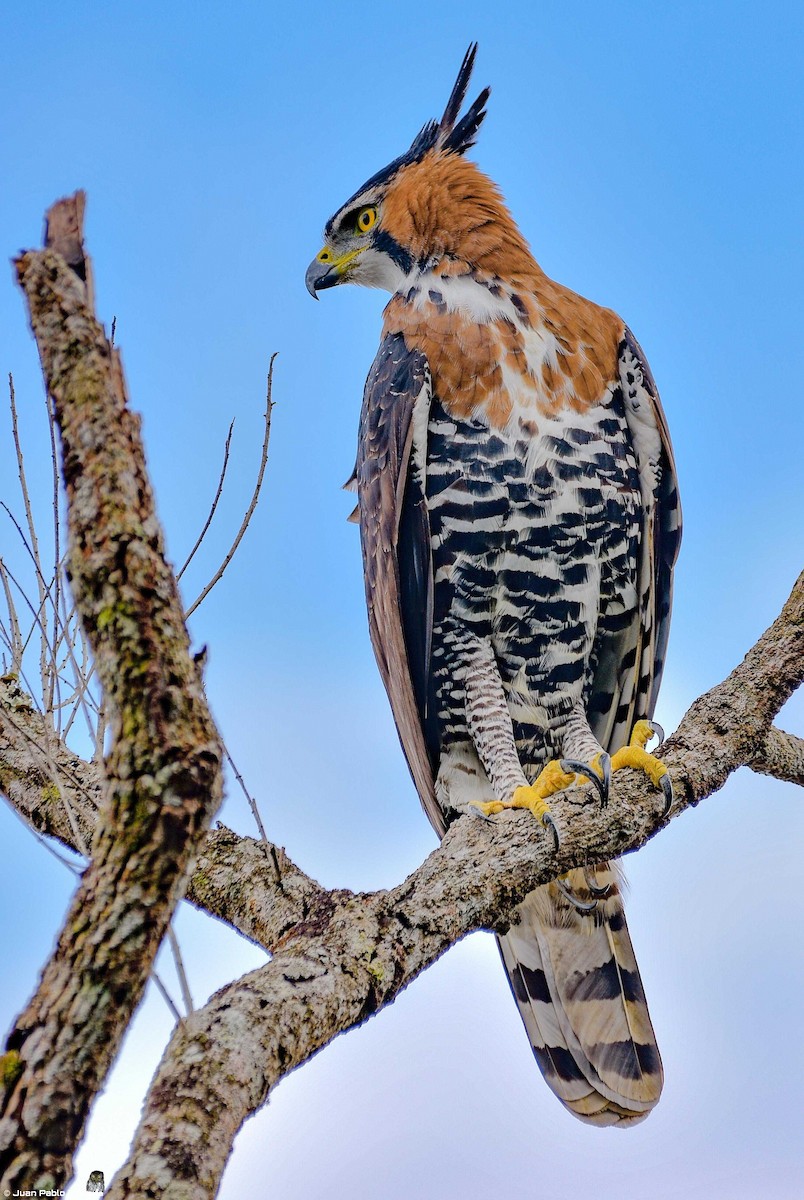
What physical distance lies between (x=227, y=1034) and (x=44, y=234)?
138cm

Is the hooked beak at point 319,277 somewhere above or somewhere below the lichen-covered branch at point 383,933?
above

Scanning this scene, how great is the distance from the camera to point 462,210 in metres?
4.29

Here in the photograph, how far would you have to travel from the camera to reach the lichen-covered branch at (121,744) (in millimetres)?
1643

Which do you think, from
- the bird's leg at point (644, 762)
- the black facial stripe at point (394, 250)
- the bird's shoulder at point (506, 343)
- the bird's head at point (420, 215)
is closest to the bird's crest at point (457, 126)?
the bird's head at point (420, 215)

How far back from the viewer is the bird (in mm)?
3758

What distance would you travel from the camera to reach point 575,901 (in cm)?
391

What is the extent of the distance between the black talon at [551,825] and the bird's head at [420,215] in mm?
2189

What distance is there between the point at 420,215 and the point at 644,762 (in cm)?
232

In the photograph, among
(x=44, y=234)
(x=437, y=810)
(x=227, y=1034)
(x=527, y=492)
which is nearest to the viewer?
(x=44, y=234)

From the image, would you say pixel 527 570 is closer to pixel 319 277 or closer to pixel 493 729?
pixel 493 729

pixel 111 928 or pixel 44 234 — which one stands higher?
pixel 44 234

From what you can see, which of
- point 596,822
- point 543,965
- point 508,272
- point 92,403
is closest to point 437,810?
point 543,965

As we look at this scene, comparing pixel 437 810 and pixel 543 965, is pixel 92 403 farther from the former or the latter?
pixel 543 965

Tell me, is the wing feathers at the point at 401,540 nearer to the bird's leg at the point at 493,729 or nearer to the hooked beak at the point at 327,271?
the bird's leg at the point at 493,729
